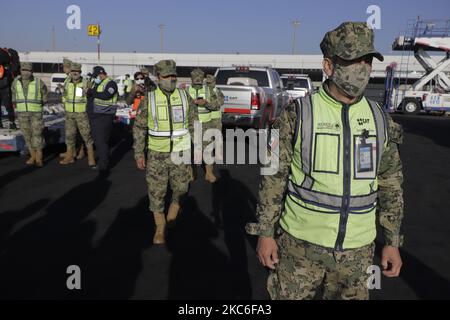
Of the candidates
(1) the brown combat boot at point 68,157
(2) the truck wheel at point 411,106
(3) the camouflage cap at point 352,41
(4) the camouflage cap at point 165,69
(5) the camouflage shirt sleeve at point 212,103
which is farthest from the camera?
(2) the truck wheel at point 411,106

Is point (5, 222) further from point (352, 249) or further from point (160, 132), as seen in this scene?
point (352, 249)

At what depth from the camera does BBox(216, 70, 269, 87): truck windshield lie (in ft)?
35.9

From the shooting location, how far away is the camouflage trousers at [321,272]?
76.8 inches

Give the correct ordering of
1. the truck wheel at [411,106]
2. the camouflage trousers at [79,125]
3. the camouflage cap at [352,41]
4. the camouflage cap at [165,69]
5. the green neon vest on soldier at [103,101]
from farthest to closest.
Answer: the truck wheel at [411,106] < the camouflage trousers at [79,125] < the green neon vest on soldier at [103,101] < the camouflage cap at [165,69] < the camouflage cap at [352,41]

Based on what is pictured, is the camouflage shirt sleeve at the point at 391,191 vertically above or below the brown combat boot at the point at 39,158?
above

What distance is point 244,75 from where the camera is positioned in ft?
36.3

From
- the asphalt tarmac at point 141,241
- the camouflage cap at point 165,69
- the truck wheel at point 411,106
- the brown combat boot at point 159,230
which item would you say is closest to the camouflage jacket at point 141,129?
the camouflage cap at point 165,69

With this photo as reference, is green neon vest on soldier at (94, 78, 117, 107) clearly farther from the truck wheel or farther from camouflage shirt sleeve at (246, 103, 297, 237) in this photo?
the truck wheel

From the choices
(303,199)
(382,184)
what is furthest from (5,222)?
(382,184)

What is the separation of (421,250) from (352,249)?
107 inches

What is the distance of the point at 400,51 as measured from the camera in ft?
82.2

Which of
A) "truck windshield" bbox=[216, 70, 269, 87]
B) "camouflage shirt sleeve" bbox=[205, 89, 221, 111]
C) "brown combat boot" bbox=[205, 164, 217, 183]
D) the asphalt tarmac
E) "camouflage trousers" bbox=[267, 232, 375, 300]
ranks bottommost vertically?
the asphalt tarmac

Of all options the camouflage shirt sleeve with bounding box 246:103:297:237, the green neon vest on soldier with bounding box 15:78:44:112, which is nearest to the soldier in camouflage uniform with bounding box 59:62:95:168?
the green neon vest on soldier with bounding box 15:78:44:112

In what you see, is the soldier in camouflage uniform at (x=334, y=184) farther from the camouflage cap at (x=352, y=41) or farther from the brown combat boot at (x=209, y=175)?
the brown combat boot at (x=209, y=175)
